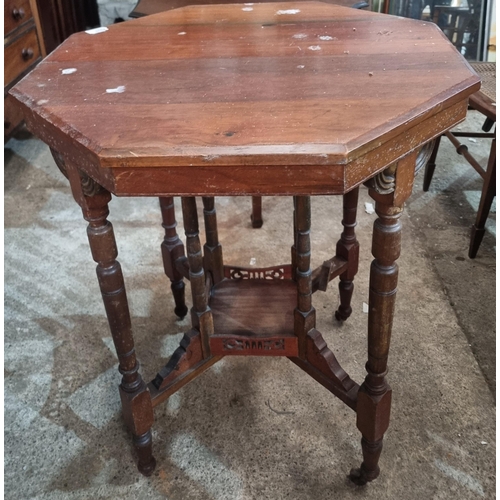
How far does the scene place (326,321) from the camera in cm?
183

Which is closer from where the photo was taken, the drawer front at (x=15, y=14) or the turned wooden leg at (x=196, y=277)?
the turned wooden leg at (x=196, y=277)

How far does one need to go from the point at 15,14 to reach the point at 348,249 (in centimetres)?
206

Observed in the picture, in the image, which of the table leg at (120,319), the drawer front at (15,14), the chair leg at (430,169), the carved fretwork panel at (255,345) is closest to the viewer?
the table leg at (120,319)

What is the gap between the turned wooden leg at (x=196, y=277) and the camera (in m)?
1.30

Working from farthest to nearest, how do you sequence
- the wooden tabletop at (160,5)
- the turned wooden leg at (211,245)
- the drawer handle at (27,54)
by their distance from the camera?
the drawer handle at (27,54)
the wooden tabletop at (160,5)
the turned wooden leg at (211,245)

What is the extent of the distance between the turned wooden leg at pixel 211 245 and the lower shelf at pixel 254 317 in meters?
0.05

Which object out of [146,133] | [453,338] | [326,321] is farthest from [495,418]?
[146,133]

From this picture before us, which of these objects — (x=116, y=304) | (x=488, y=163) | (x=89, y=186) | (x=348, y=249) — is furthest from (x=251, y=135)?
(x=488, y=163)

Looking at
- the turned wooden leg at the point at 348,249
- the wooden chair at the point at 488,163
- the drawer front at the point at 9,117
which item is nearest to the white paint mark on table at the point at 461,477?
the turned wooden leg at the point at 348,249

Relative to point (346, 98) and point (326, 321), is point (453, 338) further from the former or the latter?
point (346, 98)

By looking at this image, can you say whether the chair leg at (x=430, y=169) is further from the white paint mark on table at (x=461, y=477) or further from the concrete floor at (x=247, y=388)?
the white paint mark on table at (x=461, y=477)

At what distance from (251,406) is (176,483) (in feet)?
0.94

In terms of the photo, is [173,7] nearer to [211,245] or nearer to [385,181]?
[211,245]

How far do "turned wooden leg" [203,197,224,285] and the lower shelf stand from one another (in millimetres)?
49
